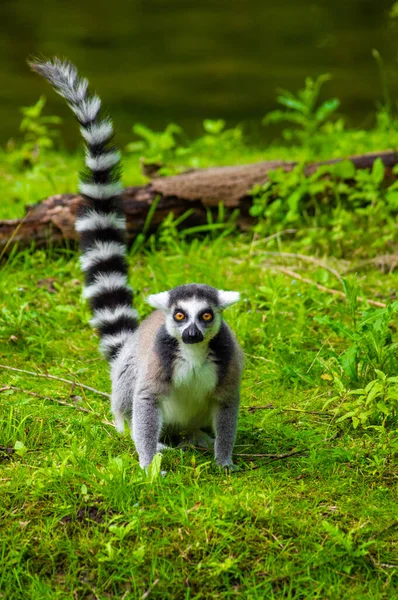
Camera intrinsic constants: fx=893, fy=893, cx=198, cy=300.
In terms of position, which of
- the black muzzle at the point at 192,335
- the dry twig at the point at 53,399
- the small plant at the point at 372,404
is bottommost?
the dry twig at the point at 53,399

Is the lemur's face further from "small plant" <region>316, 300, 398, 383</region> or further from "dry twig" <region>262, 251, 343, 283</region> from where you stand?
"dry twig" <region>262, 251, 343, 283</region>

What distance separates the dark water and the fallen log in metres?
5.82

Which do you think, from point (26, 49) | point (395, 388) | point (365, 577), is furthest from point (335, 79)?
point (365, 577)

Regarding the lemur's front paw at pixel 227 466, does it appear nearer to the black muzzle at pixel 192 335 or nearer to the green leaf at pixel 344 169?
the black muzzle at pixel 192 335

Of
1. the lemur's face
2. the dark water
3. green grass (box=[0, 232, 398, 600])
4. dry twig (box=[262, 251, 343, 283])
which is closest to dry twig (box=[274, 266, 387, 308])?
dry twig (box=[262, 251, 343, 283])

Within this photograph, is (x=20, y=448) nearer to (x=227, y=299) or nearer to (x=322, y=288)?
(x=227, y=299)

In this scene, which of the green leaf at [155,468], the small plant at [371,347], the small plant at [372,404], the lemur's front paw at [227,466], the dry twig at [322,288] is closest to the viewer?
the green leaf at [155,468]

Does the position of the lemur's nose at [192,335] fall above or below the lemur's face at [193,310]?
below

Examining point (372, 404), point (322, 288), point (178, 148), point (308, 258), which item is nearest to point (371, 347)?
point (372, 404)

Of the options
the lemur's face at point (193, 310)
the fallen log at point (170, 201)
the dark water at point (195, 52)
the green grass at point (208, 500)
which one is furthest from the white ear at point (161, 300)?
the dark water at point (195, 52)

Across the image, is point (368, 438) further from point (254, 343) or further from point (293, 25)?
point (293, 25)

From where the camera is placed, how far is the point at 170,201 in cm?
677

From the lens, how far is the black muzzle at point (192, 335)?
12.1 ft

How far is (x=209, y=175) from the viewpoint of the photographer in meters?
6.92
